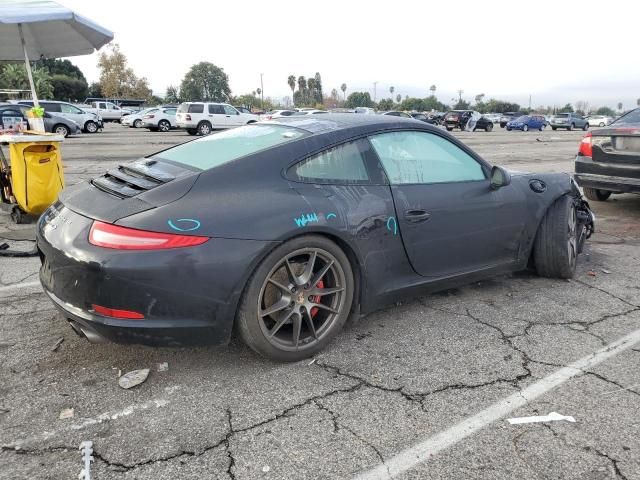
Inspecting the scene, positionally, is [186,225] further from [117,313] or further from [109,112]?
[109,112]

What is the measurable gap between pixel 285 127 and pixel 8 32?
18.6 feet

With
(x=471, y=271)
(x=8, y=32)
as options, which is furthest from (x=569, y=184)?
(x=8, y=32)

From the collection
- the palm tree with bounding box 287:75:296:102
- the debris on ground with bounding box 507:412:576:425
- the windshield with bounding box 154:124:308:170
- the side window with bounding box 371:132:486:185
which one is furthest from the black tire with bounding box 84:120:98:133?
the palm tree with bounding box 287:75:296:102

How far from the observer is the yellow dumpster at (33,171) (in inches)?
236

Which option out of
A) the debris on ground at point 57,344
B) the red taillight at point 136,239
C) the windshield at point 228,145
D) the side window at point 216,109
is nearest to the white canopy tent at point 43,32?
the windshield at point 228,145

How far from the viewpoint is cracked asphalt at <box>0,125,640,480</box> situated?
2.15 meters

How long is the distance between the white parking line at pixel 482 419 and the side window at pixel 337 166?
1478 millimetres

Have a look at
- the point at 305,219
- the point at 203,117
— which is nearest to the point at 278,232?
the point at 305,219

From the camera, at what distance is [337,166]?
3.09 meters

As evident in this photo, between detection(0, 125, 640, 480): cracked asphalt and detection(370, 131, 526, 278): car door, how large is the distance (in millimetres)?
428

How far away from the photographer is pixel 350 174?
3.12 metres

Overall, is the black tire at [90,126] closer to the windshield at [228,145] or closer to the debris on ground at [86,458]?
the windshield at [228,145]

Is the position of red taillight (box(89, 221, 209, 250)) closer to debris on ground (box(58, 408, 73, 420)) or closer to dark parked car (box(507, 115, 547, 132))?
debris on ground (box(58, 408, 73, 420))

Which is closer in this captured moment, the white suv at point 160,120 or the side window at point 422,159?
the side window at point 422,159
